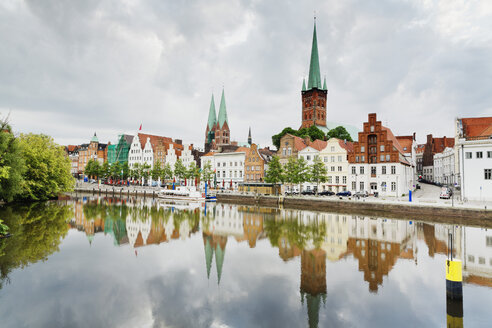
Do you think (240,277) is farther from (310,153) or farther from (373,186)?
(310,153)

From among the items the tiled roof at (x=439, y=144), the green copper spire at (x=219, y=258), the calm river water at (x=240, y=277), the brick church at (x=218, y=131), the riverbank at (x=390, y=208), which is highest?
the brick church at (x=218, y=131)

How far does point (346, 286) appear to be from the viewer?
49.3ft

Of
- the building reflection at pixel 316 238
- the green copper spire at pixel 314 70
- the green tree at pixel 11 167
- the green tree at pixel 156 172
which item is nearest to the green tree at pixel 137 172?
the green tree at pixel 156 172

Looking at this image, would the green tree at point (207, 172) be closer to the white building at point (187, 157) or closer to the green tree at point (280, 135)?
the white building at point (187, 157)

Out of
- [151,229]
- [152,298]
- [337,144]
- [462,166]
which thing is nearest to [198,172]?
[337,144]

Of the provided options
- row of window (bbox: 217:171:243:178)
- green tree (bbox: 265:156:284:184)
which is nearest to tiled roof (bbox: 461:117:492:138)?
green tree (bbox: 265:156:284:184)

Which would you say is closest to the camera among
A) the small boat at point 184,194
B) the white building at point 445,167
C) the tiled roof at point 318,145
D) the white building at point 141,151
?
the small boat at point 184,194

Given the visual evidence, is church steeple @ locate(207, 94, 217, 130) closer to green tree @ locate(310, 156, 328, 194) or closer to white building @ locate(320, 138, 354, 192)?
white building @ locate(320, 138, 354, 192)

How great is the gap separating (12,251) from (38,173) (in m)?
33.8

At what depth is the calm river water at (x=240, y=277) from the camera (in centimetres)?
1188

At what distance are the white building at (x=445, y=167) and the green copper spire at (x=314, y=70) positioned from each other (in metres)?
50.5

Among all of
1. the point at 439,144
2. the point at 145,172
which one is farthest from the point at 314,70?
the point at 145,172

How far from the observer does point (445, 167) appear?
82438 millimetres

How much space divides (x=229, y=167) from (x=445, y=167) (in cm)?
5531
